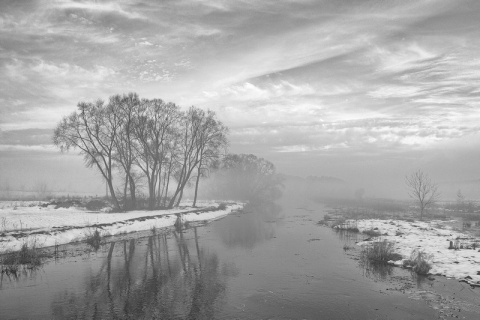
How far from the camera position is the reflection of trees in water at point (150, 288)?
931cm

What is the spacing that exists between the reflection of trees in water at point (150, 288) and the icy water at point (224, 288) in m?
0.03

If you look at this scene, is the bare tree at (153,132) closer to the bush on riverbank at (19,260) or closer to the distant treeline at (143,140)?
the distant treeline at (143,140)

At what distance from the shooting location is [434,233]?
82.9 feet

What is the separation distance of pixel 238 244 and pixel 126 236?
901 cm

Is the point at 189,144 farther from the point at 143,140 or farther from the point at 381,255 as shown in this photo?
the point at 381,255

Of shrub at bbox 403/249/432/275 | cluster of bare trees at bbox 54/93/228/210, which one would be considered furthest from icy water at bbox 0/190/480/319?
cluster of bare trees at bbox 54/93/228/210

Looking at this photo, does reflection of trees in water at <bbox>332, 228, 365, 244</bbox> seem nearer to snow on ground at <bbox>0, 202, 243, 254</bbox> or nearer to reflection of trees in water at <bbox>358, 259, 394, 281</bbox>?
reflection of trees in water at <bbox>358, 259, 394, 281</bbox>

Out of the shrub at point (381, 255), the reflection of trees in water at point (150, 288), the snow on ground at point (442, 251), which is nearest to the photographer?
the reflection of trees in water at point (150, 288)

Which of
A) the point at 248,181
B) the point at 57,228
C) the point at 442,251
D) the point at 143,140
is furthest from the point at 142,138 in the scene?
the point at 248,181

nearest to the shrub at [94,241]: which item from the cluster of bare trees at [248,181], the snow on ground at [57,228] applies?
the snow on ground at [57,228]

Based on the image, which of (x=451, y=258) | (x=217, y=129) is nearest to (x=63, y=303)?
(x=451, y=258)

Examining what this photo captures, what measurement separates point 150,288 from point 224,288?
8.77 feet

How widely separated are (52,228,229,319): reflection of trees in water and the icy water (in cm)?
3

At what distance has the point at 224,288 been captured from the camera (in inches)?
464
